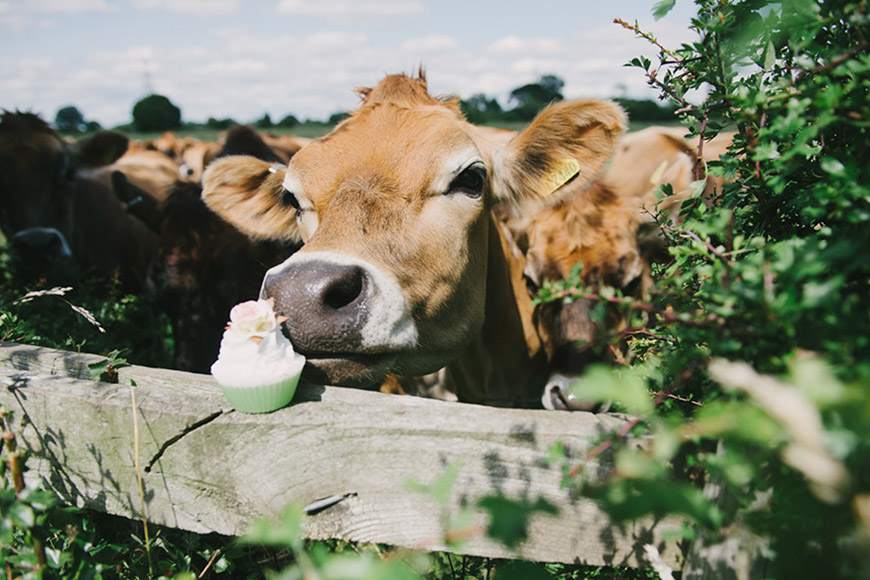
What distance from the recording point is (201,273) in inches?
166

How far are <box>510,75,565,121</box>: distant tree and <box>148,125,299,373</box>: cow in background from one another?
34.4 m

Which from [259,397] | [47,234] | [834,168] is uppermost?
[834,168]

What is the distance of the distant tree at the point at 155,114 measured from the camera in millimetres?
56656

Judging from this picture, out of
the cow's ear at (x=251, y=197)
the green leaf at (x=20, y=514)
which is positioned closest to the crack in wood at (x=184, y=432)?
the green leaf at (x=20, y=514)

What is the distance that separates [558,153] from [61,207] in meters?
5.95

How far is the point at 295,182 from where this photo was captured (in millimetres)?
2914

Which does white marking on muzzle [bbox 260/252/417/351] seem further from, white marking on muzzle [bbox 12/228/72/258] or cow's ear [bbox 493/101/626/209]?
white marking on muzzle [bbox 12/228/72/258]

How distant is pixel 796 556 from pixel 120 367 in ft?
6.72

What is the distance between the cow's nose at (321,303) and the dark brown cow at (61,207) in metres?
4.88

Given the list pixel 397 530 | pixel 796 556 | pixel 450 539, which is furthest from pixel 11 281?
pixel 796 556

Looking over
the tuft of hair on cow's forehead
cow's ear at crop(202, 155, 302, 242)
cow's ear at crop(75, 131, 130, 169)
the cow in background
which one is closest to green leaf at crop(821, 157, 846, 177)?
the tuft of hair on cow's forehead

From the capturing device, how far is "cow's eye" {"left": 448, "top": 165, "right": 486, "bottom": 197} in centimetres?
282

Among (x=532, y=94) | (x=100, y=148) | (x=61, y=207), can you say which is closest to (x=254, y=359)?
(x=61, y=207)

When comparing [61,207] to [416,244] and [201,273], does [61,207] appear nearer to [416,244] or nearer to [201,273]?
[201,273]
